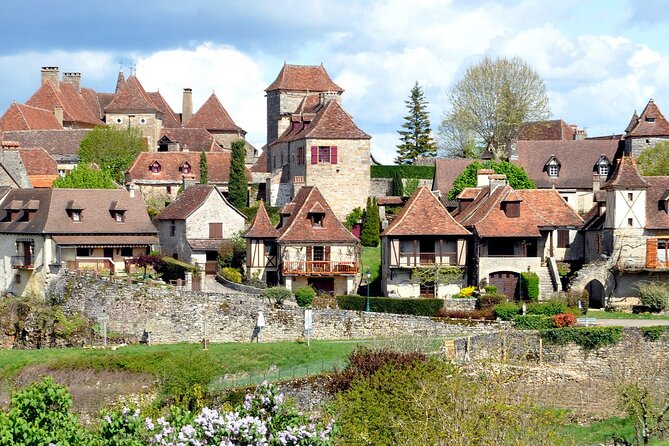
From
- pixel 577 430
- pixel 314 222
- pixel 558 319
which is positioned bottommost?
pixel 577 430

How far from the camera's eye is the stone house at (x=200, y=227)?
62.3 m

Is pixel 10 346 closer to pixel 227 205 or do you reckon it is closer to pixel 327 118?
pixel 227 205

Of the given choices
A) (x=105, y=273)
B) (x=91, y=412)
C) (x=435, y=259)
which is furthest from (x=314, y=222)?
(x=91, y=412)

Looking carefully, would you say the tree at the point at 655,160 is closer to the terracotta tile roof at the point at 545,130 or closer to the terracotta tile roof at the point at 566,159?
the terracotta tile roof at the point at 566,159

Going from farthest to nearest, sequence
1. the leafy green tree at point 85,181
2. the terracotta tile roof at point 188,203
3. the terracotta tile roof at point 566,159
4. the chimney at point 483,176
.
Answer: the terracotta tile roof at point 566,159 < the leafy green tree at point 85,181 < the chimney at point 483,176 < the terracotta tile roof at point 188,203

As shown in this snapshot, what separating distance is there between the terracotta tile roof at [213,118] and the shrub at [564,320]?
55197 millimetres

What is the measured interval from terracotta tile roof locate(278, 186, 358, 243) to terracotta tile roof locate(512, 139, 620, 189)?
60.0 feet

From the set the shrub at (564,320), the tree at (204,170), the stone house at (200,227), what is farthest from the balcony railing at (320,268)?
the tree at (204,170)

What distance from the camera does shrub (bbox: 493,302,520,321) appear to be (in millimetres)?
48991

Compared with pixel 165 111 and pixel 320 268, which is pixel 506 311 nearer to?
pixel 320 268

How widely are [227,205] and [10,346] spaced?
15.6m

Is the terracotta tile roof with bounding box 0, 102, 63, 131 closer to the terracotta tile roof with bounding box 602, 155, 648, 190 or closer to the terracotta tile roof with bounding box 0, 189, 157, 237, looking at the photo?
the terracotta tile roof with bounding box 0, 189, 157, 237

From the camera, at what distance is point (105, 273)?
57156mm

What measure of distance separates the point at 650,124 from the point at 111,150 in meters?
34.6
